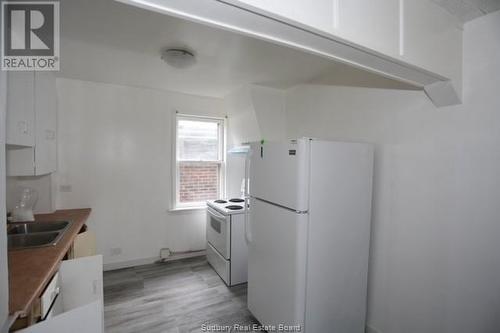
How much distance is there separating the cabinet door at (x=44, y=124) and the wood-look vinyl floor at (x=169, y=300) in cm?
152

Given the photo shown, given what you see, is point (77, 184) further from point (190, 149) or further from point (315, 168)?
point (315, 168)

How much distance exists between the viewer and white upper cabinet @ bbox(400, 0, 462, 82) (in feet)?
3.96

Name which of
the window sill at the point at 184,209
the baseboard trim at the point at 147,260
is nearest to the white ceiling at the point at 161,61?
the window sill at the point at 184,209

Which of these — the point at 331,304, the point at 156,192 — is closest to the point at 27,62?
the point at 156,192

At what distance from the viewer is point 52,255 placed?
154cm

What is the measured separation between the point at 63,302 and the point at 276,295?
148 centimetres

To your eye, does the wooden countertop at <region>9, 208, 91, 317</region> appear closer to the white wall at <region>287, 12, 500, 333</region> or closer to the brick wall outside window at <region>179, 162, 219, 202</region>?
the brick wall outside window at <region>179, 162, 219, 202</region>

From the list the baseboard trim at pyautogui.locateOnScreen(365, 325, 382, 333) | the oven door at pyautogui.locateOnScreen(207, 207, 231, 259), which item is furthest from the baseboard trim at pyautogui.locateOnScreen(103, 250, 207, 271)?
the baseboard trim at pyautogui.locateOnScreen(365, 325, 382, 333)

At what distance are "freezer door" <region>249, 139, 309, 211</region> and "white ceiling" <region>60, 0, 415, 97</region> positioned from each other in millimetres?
855

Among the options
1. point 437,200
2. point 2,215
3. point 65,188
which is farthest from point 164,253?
point 437,200

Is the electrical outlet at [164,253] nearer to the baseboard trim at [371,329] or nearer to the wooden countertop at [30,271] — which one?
the wooden countertop at [30,271]

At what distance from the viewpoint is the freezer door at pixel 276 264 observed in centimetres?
167

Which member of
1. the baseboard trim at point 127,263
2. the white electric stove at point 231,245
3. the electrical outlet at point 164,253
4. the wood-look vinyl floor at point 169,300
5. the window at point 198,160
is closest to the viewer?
the wood-look vinyl floor at point 169,300

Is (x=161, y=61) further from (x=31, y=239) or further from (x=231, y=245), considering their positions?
(x=231, y=245)
